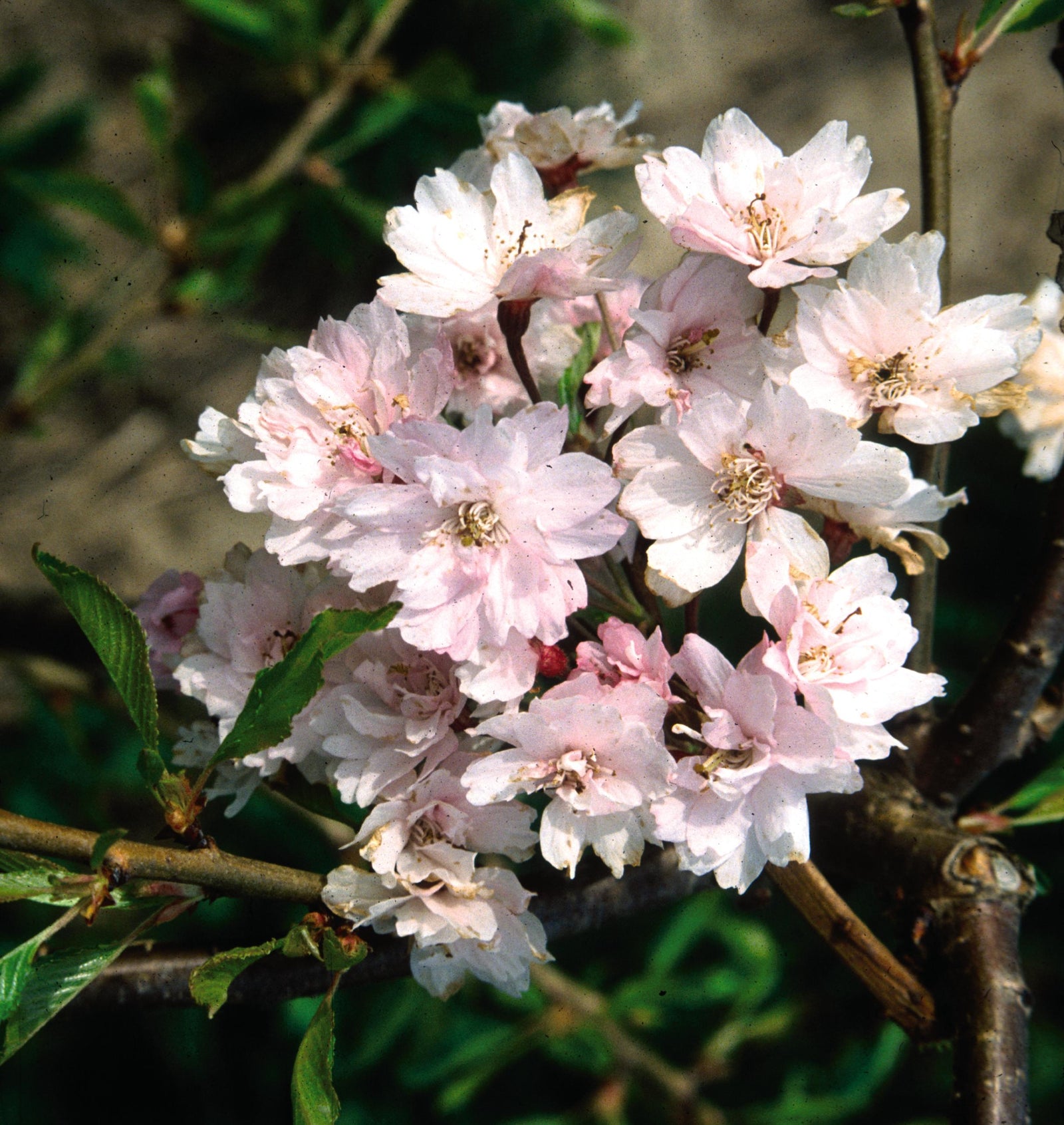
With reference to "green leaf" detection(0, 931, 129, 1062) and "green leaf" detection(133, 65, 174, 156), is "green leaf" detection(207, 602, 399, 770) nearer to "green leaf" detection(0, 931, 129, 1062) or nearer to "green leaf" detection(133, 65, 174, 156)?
"green leaf" detection(0, 931, 129, 1062)

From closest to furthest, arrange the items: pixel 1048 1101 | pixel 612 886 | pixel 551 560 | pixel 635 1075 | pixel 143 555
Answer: pixel 551 560 < pixel 612 886 < pixel 1048 1101 < pixel 635 1075 < pixel 143 555

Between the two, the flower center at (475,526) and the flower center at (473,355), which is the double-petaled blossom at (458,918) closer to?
the flower center at (475,526)

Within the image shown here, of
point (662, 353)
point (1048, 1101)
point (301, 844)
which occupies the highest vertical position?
point (662, 353)

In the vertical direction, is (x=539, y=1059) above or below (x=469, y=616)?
below

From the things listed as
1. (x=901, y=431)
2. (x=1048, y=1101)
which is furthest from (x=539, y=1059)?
(x=901, y=431)

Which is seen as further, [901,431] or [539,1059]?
[539,1059]

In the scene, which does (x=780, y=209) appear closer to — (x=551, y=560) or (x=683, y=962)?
(x=551, y=560)

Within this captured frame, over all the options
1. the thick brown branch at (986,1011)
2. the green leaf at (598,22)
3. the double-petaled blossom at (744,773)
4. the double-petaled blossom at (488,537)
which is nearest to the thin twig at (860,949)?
the thick brown branch at (986,1011)
